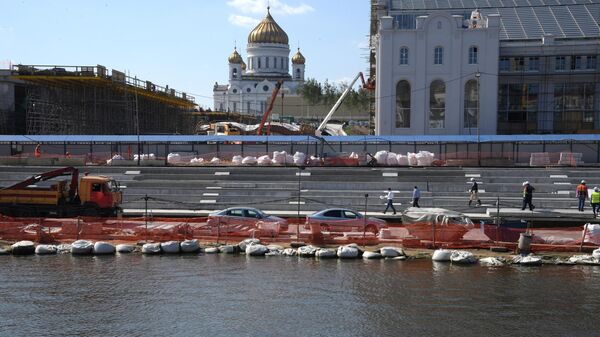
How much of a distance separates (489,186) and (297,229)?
612 inches

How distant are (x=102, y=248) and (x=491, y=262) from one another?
13.6m

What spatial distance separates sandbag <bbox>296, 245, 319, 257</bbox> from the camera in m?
25.3

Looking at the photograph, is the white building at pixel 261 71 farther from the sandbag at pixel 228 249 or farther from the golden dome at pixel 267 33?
the sandbag at pixel 228 249

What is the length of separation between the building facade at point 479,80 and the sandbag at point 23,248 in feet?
134

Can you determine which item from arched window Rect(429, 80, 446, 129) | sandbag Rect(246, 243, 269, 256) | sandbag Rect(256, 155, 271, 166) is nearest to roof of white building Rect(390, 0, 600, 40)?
arched window Rect(429, 80, 446, 129)

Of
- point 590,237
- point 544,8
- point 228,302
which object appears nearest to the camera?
point 228,302

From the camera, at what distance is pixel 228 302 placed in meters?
19.1

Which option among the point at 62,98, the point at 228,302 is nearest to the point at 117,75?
the point at 62,98

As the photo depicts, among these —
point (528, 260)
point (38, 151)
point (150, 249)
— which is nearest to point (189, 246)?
point (150, 249)

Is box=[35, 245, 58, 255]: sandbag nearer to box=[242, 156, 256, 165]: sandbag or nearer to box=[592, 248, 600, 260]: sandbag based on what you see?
box=[592, 248, 600, 260]: sandbag

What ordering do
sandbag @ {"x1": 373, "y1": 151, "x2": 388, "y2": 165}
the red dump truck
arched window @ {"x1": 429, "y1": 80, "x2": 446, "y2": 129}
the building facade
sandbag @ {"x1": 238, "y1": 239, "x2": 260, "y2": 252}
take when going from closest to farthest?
sandbag @ {"x1": 238, "y1": 239, "x2": 260, "y2": 252}, the red dump truck, sandbag @ {"x1": 373, "y1": 151, "x2": 388, "y2": 165}, the building facade, arched window @ {"x1": 429, "y1": 80, "x2": 446, "y2": 129}

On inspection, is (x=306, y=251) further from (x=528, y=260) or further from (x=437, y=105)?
(x=437, y=105)

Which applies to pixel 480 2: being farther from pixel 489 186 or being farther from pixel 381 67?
pixel 489 186

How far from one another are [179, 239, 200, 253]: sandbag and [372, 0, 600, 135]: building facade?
38.4 m
